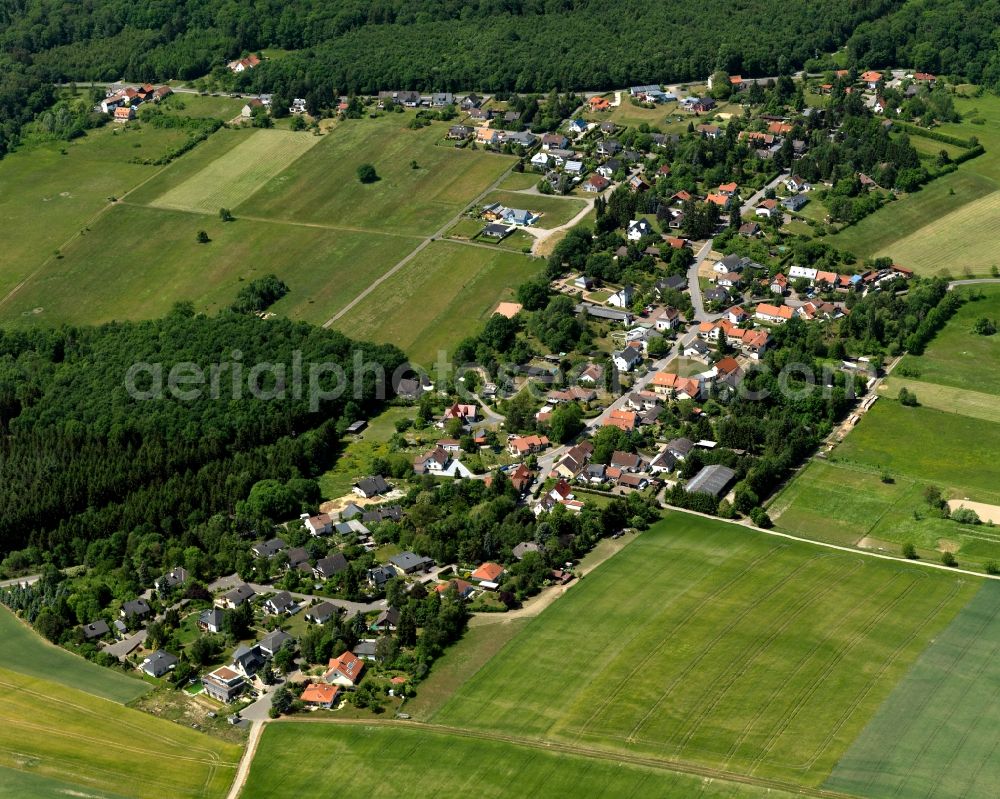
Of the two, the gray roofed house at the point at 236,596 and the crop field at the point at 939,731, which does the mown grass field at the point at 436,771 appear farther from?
the gray roofed house at the point at 236,596

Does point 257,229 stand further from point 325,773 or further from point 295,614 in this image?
point 325,773

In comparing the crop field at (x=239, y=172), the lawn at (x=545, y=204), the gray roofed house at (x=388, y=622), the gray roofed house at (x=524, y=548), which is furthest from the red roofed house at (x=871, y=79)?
the gray roofed house at (x=388, y=622)

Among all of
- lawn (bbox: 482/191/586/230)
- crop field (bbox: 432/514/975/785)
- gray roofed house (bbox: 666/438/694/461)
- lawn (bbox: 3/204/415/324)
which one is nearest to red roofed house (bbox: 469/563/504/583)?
crop field (bbox: 432/514/975/785)

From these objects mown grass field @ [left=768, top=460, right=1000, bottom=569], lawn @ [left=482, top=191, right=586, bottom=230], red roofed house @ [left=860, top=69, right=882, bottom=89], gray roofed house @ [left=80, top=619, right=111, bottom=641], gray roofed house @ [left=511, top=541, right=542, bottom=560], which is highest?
red roofed house @ [left=860, top=69, right=882, bottom=89]

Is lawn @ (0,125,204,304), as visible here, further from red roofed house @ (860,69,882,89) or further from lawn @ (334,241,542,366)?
red roofed house @ (860,69,882,89)

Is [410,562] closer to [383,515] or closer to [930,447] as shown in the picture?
[383,515]

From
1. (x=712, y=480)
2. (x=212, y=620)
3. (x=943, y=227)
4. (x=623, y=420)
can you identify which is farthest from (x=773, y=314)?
(x=212, y=620)
